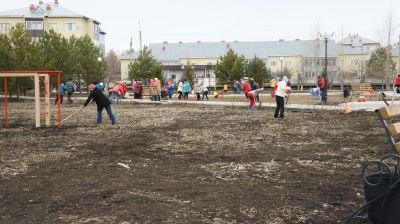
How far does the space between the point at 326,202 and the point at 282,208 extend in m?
0.65

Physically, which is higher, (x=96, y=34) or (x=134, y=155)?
(x=96, y=34)

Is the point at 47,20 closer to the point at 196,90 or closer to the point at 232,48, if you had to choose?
the point at 232,48

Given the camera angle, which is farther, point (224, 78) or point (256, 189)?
point (224, 78)

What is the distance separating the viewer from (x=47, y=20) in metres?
87.1

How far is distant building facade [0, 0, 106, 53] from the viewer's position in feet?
278

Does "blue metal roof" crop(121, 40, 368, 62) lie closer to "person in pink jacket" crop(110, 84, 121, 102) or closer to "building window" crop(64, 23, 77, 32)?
"building window" crop(64, 23, 77, 32)

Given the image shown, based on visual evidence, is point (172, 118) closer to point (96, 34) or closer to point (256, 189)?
point (256, 189)

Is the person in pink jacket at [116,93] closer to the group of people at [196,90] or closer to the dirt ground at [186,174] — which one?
the group of people at [196,90]

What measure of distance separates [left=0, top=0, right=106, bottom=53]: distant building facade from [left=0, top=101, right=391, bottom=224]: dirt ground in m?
73.8

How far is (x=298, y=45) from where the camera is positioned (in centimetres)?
10050

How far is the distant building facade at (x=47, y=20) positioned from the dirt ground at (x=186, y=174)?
73764 mm

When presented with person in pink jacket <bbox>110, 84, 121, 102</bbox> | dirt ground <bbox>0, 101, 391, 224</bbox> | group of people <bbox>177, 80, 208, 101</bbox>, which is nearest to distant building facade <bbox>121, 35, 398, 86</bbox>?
group of people <bbox>177, 80, 208, 101</bbox>

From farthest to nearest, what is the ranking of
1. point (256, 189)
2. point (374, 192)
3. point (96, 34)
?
1. point (96, 34)
2. point (256, 189)
3. point (374, 192)

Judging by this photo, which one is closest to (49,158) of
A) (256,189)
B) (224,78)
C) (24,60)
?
(256,189)
